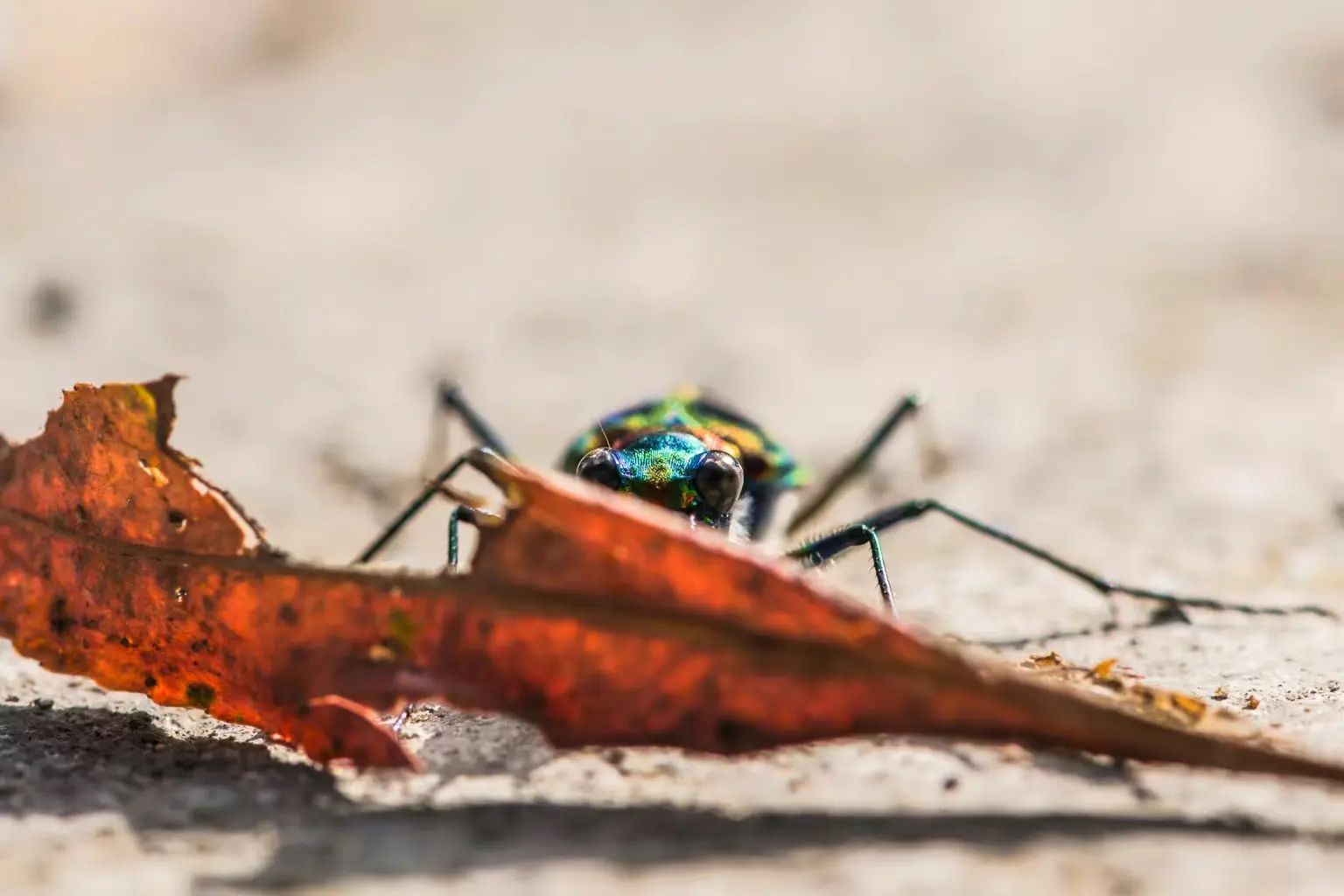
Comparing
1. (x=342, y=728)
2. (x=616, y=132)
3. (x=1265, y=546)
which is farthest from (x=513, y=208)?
(x=342, y=728)

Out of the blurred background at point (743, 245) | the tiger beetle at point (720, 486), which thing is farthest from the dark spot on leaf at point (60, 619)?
the blurred background at point (743, 245)

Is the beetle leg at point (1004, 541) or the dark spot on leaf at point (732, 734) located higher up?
the beetle leg at point (1004, 541)

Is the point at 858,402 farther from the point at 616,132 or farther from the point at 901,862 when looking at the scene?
the point at 901,862

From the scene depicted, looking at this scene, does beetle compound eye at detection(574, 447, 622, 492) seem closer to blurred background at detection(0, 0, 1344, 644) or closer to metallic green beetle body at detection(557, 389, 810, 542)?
metallic green beetle body at detection(557, 389, 810, 542)

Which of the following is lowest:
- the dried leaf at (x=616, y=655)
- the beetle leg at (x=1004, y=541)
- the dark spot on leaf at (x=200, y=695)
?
the dark spot on leaf at (x=200, y=695)

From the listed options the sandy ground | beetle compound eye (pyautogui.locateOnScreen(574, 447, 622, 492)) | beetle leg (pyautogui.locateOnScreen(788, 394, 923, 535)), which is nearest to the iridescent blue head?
beetle compound eye (pyautogui.locateOnScreen(574, 447, 622, 492))

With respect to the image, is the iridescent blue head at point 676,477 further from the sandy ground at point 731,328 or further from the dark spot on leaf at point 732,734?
the dark spot on leaf at point 732,734
